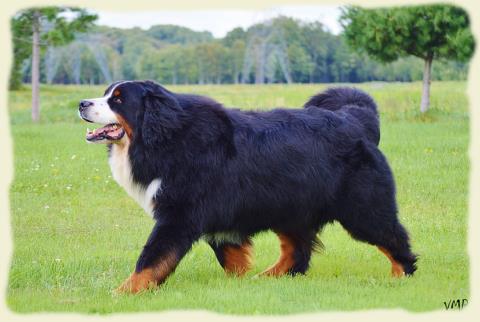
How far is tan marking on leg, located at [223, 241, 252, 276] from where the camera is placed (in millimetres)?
7277

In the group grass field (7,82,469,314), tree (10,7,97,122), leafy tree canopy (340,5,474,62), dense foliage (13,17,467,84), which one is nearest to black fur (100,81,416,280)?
grass field (7,82,469,314)

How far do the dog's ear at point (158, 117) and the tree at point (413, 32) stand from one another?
42.2 feet

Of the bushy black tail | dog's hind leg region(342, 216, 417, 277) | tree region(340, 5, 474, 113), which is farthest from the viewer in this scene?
tree region(340, 5, 474, 113)

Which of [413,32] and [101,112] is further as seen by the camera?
[413,32]

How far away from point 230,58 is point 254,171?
88.7 feet

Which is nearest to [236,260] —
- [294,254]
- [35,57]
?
[294,254]

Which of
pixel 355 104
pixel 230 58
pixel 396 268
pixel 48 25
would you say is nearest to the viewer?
pixel 396 268

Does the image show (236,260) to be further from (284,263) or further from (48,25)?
(48,25)

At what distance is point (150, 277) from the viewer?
20.7 ft

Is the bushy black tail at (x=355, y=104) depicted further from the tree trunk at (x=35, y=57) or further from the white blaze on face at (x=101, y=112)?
the tree trunk at (x=35, y=57)

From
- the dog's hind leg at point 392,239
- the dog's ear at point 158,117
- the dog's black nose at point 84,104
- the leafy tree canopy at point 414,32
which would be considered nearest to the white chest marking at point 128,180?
the dog's ear at point 158,117

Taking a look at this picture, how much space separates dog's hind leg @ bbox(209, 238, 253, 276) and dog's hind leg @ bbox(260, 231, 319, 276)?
0.23m

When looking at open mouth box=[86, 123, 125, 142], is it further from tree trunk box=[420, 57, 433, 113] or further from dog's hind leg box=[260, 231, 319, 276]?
tree trunk box=[420, 57, 433, 113]

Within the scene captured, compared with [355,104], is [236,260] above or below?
below
